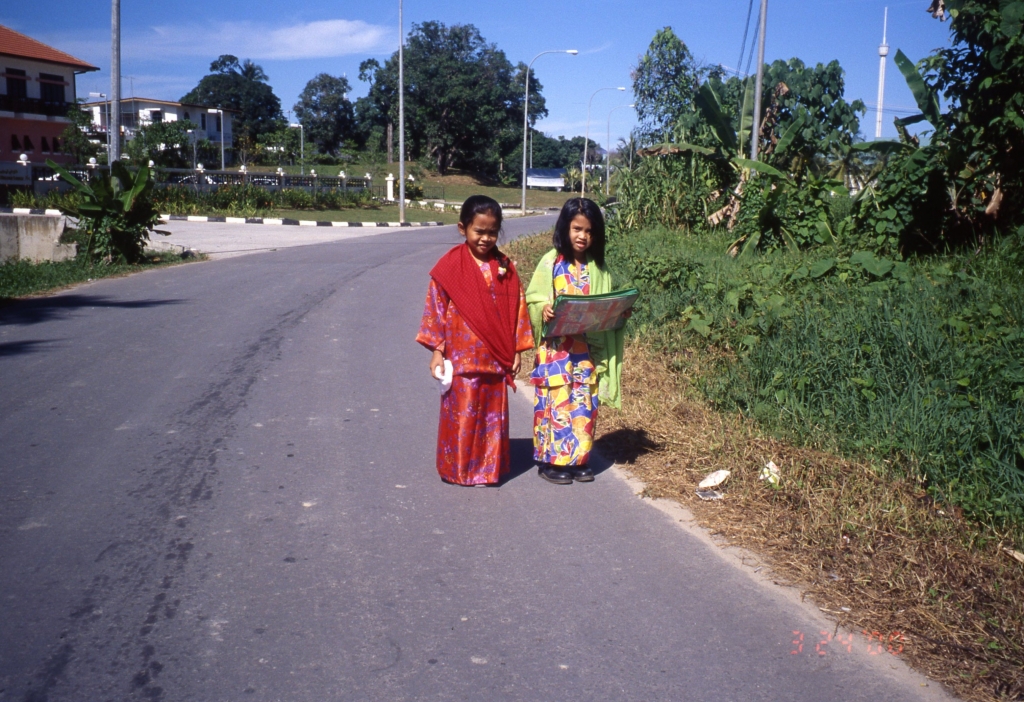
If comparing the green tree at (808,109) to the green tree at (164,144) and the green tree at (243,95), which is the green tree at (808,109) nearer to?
the green tree at (164,144)

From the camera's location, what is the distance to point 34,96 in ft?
155

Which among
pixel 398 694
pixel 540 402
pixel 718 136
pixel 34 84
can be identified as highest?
pixel 34 84

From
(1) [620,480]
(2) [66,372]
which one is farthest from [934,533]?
(2) [66,372]

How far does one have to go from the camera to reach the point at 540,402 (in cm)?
528

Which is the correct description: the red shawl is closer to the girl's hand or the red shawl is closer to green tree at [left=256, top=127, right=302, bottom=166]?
the girl's hand

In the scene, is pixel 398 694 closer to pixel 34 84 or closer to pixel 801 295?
pixel 801 295

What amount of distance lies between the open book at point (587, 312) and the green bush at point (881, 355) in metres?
1.61

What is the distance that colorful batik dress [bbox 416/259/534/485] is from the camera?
509 centimetres

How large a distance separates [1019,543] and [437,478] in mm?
3053

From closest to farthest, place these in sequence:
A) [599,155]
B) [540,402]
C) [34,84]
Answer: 1. [540,402]
2. [34,84]
3. [599,155]

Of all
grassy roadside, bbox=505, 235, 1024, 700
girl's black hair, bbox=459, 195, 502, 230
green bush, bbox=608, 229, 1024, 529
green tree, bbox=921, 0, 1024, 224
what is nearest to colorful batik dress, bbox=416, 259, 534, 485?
girl's black hair, bbox=459, 195, 502, 230

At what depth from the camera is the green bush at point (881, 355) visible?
4.82 metres

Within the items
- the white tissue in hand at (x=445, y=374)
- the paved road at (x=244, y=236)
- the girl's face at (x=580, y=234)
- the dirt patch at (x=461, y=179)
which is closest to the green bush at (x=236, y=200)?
the paved road at (x=244, y=236)

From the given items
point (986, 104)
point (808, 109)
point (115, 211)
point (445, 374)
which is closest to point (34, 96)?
point (115, 211)
